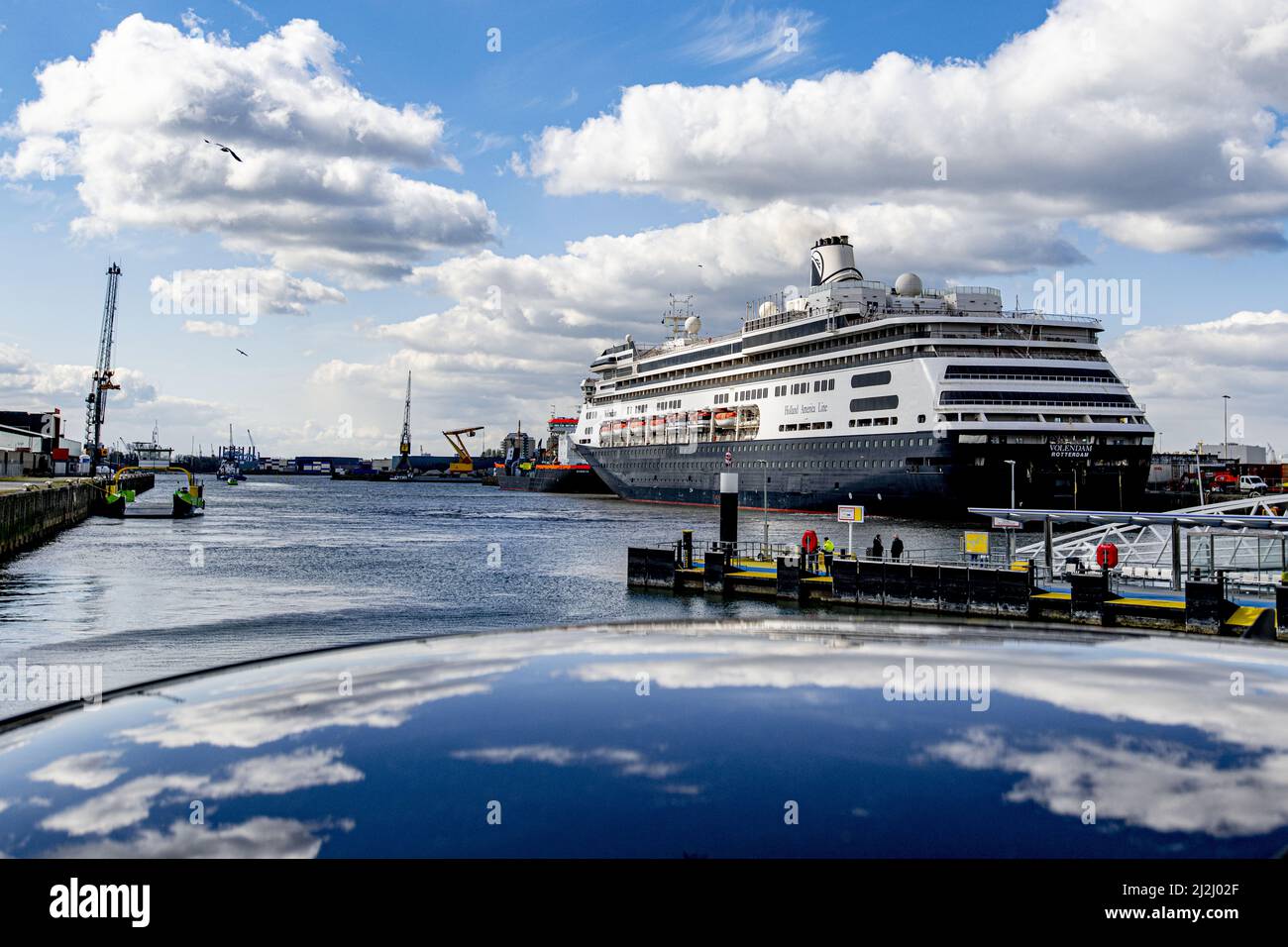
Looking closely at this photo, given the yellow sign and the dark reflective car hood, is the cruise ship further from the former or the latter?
the dark reflective car hood

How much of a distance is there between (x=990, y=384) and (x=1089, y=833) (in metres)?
83.9

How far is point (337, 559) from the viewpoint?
57469 millimetres

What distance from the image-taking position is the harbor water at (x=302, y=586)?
29812 mm

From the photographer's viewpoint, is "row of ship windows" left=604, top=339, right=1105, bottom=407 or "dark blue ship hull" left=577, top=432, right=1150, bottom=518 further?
"row of ship windows" left=604, top=339, right=1105, bottom=407

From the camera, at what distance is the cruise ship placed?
3159 inches

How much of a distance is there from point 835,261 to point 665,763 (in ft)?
369

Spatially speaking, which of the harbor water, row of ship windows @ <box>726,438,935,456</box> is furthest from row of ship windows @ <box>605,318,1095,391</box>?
the harbor water

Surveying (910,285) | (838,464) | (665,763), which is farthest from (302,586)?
(910,285)

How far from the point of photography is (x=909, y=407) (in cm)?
8475

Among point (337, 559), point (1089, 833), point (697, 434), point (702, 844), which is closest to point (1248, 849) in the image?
point (1089, 833)

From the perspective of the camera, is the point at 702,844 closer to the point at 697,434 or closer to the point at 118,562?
the point at 118,562

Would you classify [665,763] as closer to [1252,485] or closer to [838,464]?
[838,464]

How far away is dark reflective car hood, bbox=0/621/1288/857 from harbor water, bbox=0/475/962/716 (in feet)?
15.3

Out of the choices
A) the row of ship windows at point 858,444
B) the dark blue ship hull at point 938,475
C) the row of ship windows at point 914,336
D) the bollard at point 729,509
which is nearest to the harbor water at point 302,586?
the dark blue ship hull at point 938,475
